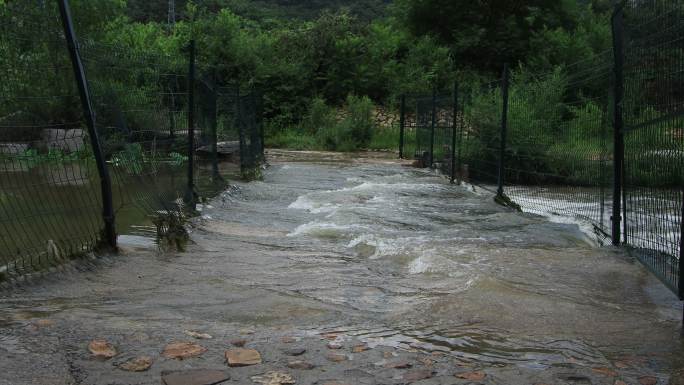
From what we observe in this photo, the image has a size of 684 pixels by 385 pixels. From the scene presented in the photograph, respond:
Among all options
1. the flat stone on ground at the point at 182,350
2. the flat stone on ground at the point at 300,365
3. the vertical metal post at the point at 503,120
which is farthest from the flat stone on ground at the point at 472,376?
the vertical metal post at the point at 503,120

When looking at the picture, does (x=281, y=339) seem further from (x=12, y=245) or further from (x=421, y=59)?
(x=421, y=59)

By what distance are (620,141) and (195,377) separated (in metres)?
4.13

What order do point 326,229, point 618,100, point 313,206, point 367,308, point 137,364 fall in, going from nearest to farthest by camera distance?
point 137,364, point 367,308, point 618,100, point 326,229, point 313,206

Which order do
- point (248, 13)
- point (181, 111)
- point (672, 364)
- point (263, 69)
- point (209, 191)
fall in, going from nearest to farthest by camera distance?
point (672, 364) < point (181, 111) < point (209, 191) < point (263, 69) < point (248, 13)

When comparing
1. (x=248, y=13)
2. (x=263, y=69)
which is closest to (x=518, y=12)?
(x=263, y=69)

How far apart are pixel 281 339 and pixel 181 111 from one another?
14.4ft

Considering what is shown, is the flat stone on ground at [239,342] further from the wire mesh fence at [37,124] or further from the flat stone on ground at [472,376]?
the wire mesh fence at [37,124]

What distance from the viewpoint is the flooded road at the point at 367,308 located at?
2.82 metres

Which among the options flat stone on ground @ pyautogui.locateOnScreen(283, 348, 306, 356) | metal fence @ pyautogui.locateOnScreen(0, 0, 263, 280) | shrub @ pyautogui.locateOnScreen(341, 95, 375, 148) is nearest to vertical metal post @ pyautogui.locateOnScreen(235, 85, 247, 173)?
metal fence @ pyautogui.locateOnScreen(0, 0, 263, 280)

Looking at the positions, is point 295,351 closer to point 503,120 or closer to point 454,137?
point 503,120

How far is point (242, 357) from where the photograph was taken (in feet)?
9.45

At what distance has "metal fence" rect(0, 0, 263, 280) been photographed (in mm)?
4199

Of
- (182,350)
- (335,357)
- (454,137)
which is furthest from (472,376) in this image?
(454,137)

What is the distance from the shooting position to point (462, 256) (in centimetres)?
527
